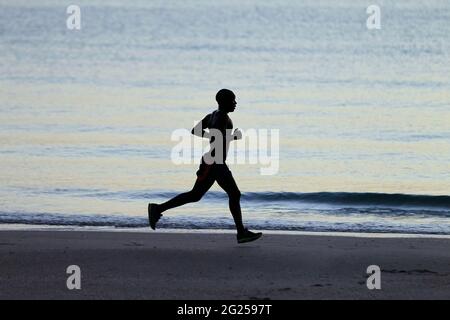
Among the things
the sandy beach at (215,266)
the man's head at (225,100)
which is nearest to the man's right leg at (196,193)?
the sandy beach at (215,266)

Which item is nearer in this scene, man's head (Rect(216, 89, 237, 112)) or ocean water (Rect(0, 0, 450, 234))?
man's head (Rect(216, 89, 237, 112))

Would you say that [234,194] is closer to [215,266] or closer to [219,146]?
[219,146]

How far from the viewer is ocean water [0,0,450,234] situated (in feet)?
47.0

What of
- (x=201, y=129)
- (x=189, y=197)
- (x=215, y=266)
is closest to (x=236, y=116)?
(x=189, y=197)

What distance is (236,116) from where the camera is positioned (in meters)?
24.2

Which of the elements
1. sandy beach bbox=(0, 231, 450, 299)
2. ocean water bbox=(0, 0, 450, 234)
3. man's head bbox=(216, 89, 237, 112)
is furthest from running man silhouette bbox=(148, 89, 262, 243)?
ocean water bbox=(0, 0, 450, 234)

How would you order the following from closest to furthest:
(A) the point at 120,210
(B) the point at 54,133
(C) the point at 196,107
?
(A) the point at 120,210 < (B) the point at 54,133 < (C) the point at 196,107

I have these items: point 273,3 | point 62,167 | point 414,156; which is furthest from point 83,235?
point 273,3

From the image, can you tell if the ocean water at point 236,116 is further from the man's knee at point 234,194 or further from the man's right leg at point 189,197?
the man's knee at point 234,194

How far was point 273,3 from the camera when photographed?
61.0 m

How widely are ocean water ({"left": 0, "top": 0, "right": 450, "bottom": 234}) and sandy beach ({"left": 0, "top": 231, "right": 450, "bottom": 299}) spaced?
157 centimetres

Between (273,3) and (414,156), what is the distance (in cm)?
4268

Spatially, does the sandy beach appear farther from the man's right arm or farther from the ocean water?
the ocean water
